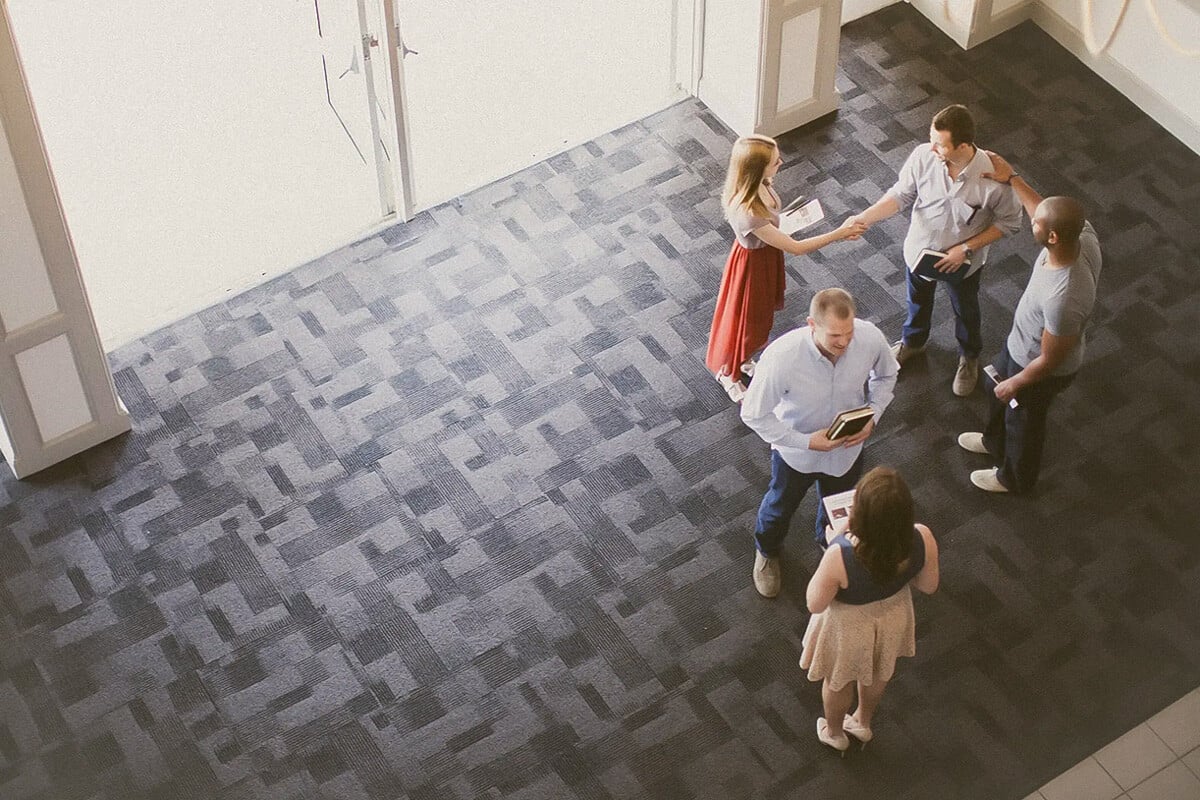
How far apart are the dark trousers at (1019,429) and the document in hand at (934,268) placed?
391 millimetres

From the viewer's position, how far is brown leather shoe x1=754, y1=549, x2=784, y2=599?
5.79m

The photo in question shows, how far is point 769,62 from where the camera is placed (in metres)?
7.27

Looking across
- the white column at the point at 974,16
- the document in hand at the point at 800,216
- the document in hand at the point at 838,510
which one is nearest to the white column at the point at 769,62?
the white column at the point at 974,16

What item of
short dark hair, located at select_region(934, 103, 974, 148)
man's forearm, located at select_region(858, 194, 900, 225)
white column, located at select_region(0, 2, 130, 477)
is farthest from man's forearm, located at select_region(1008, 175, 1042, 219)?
white column, located at select_region(0, 2, 130, 477)

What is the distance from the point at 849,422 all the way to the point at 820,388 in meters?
0.15

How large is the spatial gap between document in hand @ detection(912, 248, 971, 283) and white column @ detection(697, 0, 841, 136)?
1735 mm

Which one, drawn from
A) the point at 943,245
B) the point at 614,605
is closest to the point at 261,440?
the point at 614,605

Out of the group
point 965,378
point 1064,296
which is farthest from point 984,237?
point 965,378

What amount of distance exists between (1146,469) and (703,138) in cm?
282

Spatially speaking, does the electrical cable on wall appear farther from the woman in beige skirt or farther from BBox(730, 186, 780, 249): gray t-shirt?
the woman in beige skirt

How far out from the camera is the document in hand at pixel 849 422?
4.96 m

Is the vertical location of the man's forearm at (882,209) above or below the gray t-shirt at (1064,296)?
below

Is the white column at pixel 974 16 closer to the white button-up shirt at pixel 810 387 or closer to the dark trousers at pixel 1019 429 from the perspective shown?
the dark trousers at pixel 1019 429

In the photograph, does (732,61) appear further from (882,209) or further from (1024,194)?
(1024,194)
